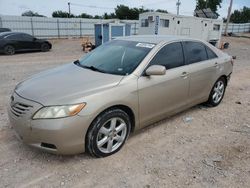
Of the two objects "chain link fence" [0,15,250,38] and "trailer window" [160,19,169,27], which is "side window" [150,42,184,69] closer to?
"trailer window" [160,19,169,27]

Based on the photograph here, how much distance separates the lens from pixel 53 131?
8.43 feet

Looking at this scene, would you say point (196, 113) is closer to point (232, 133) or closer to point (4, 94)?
point (232, 133)


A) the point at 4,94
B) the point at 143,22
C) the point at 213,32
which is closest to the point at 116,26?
the point at 143,22

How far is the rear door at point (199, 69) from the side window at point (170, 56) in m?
0.17

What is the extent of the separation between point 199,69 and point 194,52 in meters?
0.32

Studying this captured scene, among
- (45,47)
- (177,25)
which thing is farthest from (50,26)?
(177,25)

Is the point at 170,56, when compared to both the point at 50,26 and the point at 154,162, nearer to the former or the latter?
the point at 154,162

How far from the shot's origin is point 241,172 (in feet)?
9.25

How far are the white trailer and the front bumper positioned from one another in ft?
46.1

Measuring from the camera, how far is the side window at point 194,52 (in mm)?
4051

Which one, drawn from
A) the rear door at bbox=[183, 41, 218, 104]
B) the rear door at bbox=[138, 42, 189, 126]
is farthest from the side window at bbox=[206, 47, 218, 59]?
the rear door at bbox=[138, 42, 189, 126]

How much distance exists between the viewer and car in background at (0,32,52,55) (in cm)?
1374

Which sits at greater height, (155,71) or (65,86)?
(155,71)

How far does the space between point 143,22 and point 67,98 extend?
1542cm
